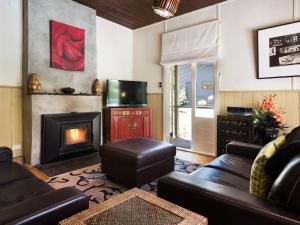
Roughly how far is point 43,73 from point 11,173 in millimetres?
2119

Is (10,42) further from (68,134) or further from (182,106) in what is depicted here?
(182,106)

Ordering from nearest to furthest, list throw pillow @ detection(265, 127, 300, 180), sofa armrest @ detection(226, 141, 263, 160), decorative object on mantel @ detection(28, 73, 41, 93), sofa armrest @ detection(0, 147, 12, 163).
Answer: throw pillow @ detection(265, 127, 300, 180) < sofa armrest @ detection(0, 147, 12, 163) < sofa armrest @ detection(226, 141, 263, 160) < decorative object on mantel @ detection(28, 73, 41, 93)

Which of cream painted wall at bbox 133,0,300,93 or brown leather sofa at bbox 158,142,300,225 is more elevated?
cream painted wall at bbox 133,0,300,93

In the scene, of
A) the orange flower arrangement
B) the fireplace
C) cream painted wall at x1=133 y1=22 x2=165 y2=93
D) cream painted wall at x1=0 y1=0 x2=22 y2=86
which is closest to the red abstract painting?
cream painted wall at x1=0 y1=0 x2=22 y2=86

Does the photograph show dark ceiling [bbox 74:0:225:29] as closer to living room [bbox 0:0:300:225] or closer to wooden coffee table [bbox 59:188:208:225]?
living room [bbox 0:0:300:225]

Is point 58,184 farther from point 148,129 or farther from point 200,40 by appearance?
point 200,40

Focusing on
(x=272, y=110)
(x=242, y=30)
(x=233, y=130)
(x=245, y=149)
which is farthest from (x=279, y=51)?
(x=245, y=149)

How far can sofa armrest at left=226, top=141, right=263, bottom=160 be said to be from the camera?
220 centimetres

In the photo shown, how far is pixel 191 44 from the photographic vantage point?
4102mm

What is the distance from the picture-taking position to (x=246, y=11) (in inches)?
136

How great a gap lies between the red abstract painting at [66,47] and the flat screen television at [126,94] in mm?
767

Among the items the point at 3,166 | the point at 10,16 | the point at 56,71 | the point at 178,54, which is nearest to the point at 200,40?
the point at 178,54

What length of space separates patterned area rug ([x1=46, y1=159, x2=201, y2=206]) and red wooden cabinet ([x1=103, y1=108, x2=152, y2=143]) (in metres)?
1.19

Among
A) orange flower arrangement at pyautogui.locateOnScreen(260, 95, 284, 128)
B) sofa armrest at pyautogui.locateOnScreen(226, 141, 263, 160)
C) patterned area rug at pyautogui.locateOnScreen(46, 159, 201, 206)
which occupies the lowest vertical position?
patterned area rug at pyautogui.locateOnScreen(46, 159, 201, 206)
